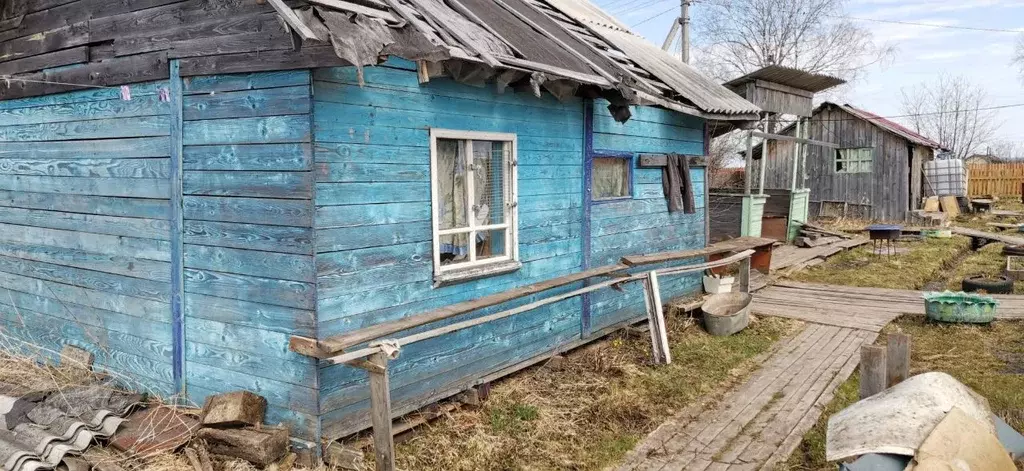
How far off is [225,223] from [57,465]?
194cm

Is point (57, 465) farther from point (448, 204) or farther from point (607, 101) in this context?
point (607, 101)

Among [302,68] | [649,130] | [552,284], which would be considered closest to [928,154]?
[649,130]

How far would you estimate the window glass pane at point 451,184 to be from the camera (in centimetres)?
612

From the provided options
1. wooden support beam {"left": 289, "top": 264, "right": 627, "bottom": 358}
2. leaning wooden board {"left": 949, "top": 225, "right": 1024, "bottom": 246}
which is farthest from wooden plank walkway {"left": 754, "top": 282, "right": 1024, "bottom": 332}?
leaning wooden board {"left": 949, "top": 225, "right": 1024, "bottom": 246}

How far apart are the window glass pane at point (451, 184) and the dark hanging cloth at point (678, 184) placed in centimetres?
390

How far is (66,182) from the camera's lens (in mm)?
6484

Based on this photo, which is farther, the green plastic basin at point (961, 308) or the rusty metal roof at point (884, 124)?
the rusty metal roof at point (884, 124)

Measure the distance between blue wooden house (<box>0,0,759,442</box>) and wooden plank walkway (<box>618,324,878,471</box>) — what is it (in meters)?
1.78

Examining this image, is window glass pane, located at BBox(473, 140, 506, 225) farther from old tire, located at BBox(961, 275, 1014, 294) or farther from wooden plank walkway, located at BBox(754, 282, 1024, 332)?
old tire, located at BBox(961, 275, 1014, 294)

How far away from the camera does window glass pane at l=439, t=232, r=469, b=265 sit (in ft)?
20.4

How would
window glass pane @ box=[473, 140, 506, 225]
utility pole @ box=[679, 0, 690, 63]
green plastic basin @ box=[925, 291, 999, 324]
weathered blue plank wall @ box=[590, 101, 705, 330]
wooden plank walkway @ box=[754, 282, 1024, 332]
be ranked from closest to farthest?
window glass pane @ box=[473, 140, 506, 225] < weathered blue plank wall @ box=[590, 101, 705, 330] < green plastic basin @ box=[925, 291, 999, 324] < wooden plank walkway @ box=[754, 282, 1024, 332] < utility pole @ box=[679, 0, 690, 63]

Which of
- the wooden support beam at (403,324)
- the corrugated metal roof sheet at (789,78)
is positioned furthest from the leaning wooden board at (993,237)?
the wooden support beam at (403,324)

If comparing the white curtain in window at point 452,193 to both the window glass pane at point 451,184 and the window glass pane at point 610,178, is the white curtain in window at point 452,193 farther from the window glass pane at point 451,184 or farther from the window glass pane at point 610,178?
the window glass pane at point 610,178

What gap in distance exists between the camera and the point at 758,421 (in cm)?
629
